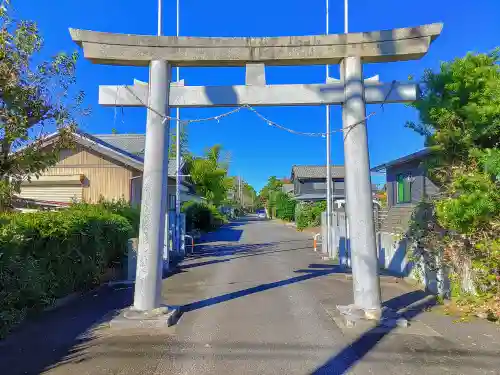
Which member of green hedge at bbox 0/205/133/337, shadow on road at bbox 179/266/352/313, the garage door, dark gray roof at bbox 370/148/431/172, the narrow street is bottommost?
the narrow street

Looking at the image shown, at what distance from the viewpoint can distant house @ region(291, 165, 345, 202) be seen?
46.2 metres

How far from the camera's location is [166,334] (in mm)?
5824

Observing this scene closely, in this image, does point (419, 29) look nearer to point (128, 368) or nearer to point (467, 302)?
point (467, 302)

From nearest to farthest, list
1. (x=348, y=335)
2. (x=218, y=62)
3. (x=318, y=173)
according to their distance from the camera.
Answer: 1. (x=348, y=335)
2. (x=218, y=62)
3. (x=318, y=173)

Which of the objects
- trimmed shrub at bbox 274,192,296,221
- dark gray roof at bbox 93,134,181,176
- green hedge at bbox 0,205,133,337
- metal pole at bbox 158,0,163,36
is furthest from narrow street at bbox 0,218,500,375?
trimmed shrub at bbox 274,192,296,221

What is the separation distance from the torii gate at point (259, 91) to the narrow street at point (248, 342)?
0.84 metres

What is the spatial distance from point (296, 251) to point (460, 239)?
426 inches

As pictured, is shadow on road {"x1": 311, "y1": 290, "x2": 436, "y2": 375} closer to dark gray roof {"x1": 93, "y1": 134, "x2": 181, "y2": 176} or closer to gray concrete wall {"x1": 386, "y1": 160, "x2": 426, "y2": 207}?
gray concrete wall {"x1": 386, "y1": 160, "x2": 426, "y2": 207}

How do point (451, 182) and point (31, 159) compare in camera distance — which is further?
point (451, 182)

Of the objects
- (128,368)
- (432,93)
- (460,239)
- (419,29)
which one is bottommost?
(128,368)

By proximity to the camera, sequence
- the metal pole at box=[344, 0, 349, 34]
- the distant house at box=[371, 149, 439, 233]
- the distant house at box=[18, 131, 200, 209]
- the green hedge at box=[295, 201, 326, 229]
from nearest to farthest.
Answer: the metal pole at box=[344, 0, 349, 34], the distant house at box=[371, 149, 439, 233], the distant house at box=[18, 131, 200, 209], the green hedge at box=[295, 201, 326, 229]

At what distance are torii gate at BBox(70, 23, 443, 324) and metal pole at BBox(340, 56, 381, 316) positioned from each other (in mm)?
15

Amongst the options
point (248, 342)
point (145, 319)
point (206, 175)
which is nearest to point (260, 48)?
point (248, 342)

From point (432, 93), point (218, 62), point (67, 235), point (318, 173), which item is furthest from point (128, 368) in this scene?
point (318, 173)
